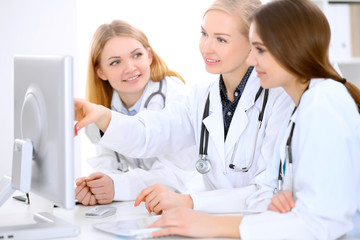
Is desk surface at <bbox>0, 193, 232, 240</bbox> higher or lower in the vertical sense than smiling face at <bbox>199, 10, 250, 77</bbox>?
lower

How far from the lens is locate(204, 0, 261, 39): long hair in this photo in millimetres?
1875

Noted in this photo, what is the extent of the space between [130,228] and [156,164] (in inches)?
32.2

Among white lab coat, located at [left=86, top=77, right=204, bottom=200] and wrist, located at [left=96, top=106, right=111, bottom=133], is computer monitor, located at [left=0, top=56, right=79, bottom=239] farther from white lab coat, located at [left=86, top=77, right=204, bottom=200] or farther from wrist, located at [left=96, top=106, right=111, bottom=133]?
white lab coat, located at [left=86, top=77, right=204, bottom=200]

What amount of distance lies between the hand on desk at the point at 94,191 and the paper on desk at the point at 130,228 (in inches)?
14.6

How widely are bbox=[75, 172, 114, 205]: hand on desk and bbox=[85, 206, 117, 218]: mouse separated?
119 millimetres

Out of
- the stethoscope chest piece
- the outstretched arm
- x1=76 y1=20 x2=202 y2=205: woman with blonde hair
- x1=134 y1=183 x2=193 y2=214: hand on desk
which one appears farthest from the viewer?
x1=76 y1=20 x2=202 y2=205: woman with blonde hair

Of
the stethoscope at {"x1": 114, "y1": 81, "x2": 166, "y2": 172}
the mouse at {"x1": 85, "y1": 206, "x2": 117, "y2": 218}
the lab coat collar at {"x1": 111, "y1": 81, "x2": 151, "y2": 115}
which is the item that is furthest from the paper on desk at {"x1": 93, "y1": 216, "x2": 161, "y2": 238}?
the lab coat collar at {"x1": 111, "y1": 81, "x2": 151, "y2": 115}

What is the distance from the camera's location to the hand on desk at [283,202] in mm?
1355

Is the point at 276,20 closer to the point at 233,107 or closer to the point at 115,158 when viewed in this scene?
the point at 233,107

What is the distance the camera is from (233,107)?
1946mm

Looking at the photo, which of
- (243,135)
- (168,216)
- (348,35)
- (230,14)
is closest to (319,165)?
(168,216)

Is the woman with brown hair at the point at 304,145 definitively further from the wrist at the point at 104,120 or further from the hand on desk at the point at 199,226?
the wrist at the point at 104,120

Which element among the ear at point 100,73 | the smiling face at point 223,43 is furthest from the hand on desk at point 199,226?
the ear at point 100,73

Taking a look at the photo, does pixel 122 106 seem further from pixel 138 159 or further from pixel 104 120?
pixel 104 120
